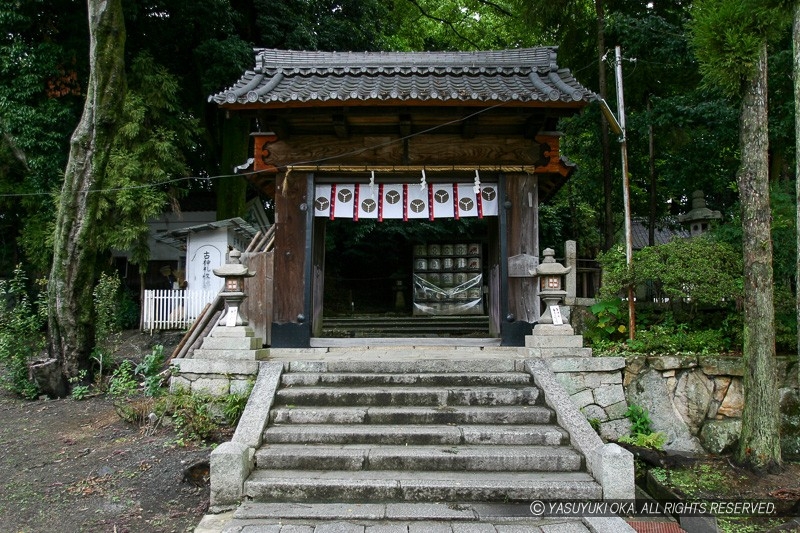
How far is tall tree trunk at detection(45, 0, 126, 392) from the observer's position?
8.33 metres

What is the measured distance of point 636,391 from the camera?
684cm

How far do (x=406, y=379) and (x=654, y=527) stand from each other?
3.01 m

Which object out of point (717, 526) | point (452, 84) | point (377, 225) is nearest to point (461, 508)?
point (717, 526)

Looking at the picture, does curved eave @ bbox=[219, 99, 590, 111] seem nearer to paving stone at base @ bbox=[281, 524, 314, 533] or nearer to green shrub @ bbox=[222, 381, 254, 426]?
green shrub @ bbox=[222, 381, 254, 426]

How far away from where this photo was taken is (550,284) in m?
7.30

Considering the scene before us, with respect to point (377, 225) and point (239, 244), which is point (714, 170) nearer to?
point (377, 225)

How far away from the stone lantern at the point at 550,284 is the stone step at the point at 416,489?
2733 mm

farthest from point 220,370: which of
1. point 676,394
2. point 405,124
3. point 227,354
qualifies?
point 676,394

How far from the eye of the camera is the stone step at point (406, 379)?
6.43 m

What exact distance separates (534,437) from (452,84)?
552 centimetres

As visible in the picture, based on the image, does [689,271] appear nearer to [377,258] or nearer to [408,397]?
[408,397]

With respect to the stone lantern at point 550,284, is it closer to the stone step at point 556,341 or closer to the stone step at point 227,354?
the stone step at point 556,341

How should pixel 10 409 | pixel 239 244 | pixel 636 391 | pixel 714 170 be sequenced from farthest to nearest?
1. pixel 239 244
2. pixel 714 170
3. pixel 10 409
4. pixel 636 391

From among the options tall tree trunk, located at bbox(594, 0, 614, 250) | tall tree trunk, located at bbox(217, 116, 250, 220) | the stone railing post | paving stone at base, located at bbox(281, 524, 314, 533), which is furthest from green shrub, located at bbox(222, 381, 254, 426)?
tall tree trunk, located at bbox(217, 116, 250, 220)
